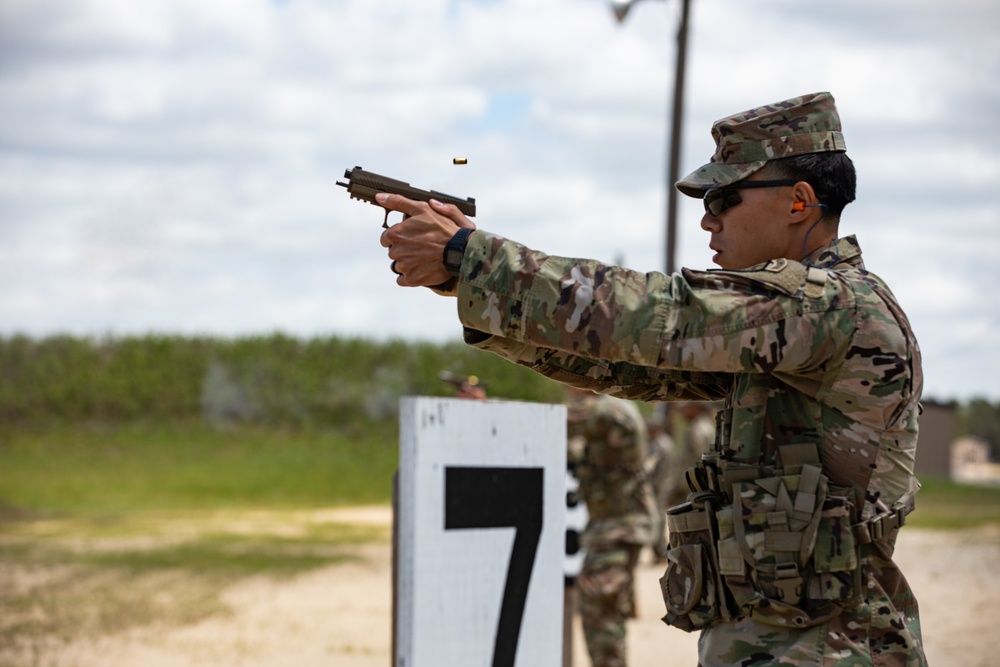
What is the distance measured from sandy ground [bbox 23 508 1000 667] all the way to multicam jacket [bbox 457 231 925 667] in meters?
5.35

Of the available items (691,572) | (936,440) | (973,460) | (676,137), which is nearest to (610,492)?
(691,572)

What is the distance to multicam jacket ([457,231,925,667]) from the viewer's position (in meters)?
2.65

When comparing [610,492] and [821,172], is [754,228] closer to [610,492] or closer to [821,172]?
[821,172]

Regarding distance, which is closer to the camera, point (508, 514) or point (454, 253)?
point (454, 253)

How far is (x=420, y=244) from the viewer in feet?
9.15

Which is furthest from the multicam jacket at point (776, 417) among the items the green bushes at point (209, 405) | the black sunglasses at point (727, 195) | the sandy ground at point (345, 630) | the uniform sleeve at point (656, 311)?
the green bushes at point (209, 405)

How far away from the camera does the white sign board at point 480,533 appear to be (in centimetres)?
402

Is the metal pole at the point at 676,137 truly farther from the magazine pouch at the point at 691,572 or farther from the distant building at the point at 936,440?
the distant building at the point at 936,440

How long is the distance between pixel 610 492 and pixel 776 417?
6108 millimetres

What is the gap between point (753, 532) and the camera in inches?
111

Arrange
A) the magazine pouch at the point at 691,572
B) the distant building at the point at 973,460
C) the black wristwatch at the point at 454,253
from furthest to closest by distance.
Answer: the distant building at the point at 973,460 < the magazine pouch at the point at 691,572 < the black wristwatch at the point at 454,253

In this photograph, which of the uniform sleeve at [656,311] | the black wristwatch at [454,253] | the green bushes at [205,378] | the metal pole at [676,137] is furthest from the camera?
the green bushes at [205,378]

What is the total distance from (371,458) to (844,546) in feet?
89.2

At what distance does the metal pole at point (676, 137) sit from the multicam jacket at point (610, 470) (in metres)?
7.68
